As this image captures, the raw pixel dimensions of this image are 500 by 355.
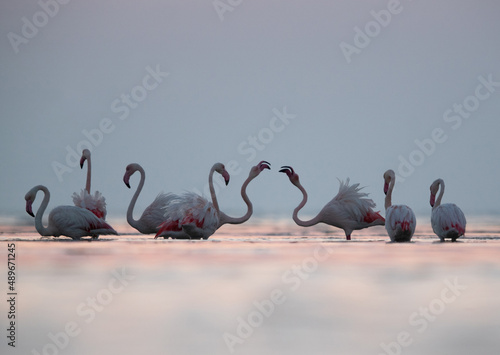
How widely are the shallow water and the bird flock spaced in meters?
2.84

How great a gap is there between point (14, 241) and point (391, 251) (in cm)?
518

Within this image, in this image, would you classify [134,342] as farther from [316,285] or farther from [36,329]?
[316,285]

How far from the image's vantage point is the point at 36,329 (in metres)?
4.93

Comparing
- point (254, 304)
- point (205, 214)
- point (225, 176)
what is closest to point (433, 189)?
point (225, 176)

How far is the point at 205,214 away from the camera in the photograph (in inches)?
525

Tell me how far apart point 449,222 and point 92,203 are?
544 cm

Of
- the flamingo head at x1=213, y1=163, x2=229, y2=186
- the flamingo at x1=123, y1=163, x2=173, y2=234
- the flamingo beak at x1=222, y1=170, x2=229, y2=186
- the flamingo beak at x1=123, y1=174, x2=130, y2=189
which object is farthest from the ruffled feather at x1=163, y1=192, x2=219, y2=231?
the flamingo beak at x1=123, y1=174, x2=130, y2=189

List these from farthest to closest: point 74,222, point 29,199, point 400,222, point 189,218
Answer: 1. point 29,199
2. point 189,218
3. point 400,222
4. point 74,222

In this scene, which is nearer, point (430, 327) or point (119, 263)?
point (430, 327)

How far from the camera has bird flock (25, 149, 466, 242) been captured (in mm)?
12664

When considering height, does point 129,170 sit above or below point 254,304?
above

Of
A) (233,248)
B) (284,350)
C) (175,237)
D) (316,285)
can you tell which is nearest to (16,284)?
(316,285)

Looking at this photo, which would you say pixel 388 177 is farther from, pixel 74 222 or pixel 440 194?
pixel 74 222

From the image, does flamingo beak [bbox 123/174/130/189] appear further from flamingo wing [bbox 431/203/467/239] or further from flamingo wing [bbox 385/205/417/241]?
flamingo wing [bbox 431/203/467/239]
